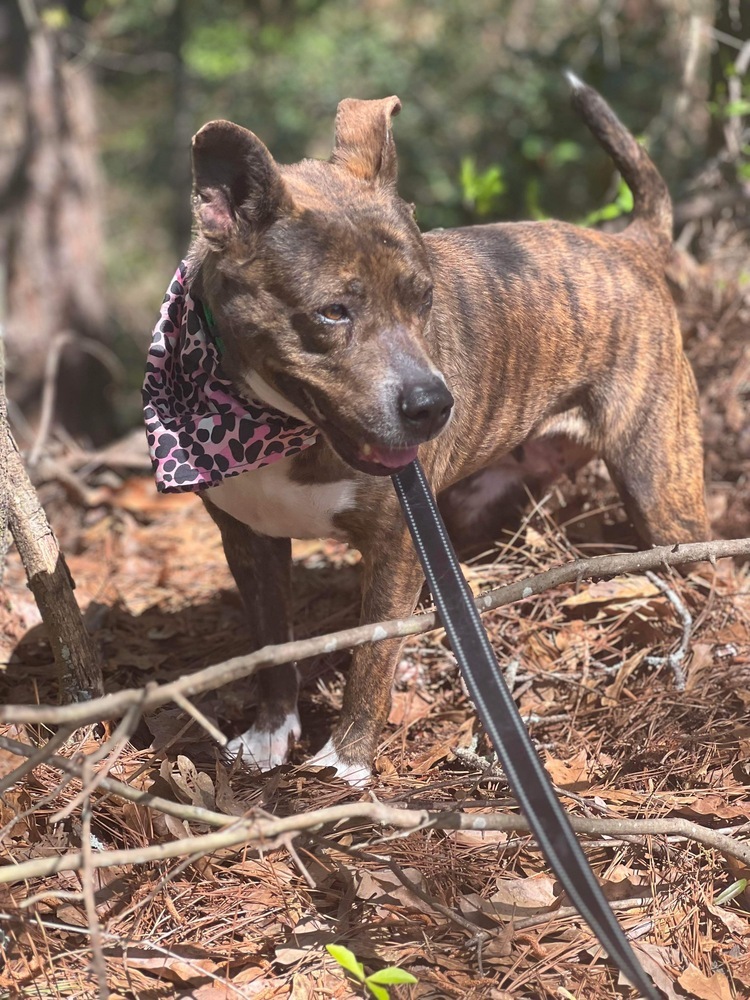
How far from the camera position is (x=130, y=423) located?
31.7ft

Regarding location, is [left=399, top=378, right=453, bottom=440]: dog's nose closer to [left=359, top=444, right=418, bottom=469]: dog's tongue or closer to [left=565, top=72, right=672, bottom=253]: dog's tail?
[left=359, top=444, right=418, bottom=469]: dog's tongue

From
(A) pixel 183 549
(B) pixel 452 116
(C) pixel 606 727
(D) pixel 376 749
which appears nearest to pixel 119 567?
(A) pixel 183 549

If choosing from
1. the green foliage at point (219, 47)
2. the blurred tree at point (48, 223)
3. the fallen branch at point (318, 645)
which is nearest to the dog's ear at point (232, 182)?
the fallen branch at point (318, 645)

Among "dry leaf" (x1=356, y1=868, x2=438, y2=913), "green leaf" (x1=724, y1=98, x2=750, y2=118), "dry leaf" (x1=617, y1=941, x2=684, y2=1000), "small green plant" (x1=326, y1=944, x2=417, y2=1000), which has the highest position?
"green leaf" (x1=724, y1=98, x2=750, y2=118)

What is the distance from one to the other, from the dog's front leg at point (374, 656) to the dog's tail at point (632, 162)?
189 cm

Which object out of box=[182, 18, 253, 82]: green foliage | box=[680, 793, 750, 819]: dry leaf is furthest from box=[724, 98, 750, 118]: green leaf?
box=[182, 18, 253, 82]: green foliage

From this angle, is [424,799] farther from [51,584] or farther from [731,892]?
[51,584]

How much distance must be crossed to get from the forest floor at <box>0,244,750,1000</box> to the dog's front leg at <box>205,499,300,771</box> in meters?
0.14

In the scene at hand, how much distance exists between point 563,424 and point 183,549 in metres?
2.05

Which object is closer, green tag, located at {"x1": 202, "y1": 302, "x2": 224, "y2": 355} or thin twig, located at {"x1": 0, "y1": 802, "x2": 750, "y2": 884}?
thin twig, located at {"x1": 0, "y1": 802, "x2": 750, "y2": 884}

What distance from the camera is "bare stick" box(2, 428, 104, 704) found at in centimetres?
295

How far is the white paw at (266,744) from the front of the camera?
3.38 meters

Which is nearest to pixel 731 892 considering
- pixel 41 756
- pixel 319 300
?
pixel 41 756

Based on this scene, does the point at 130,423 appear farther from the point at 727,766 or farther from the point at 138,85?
the point at 727,766
